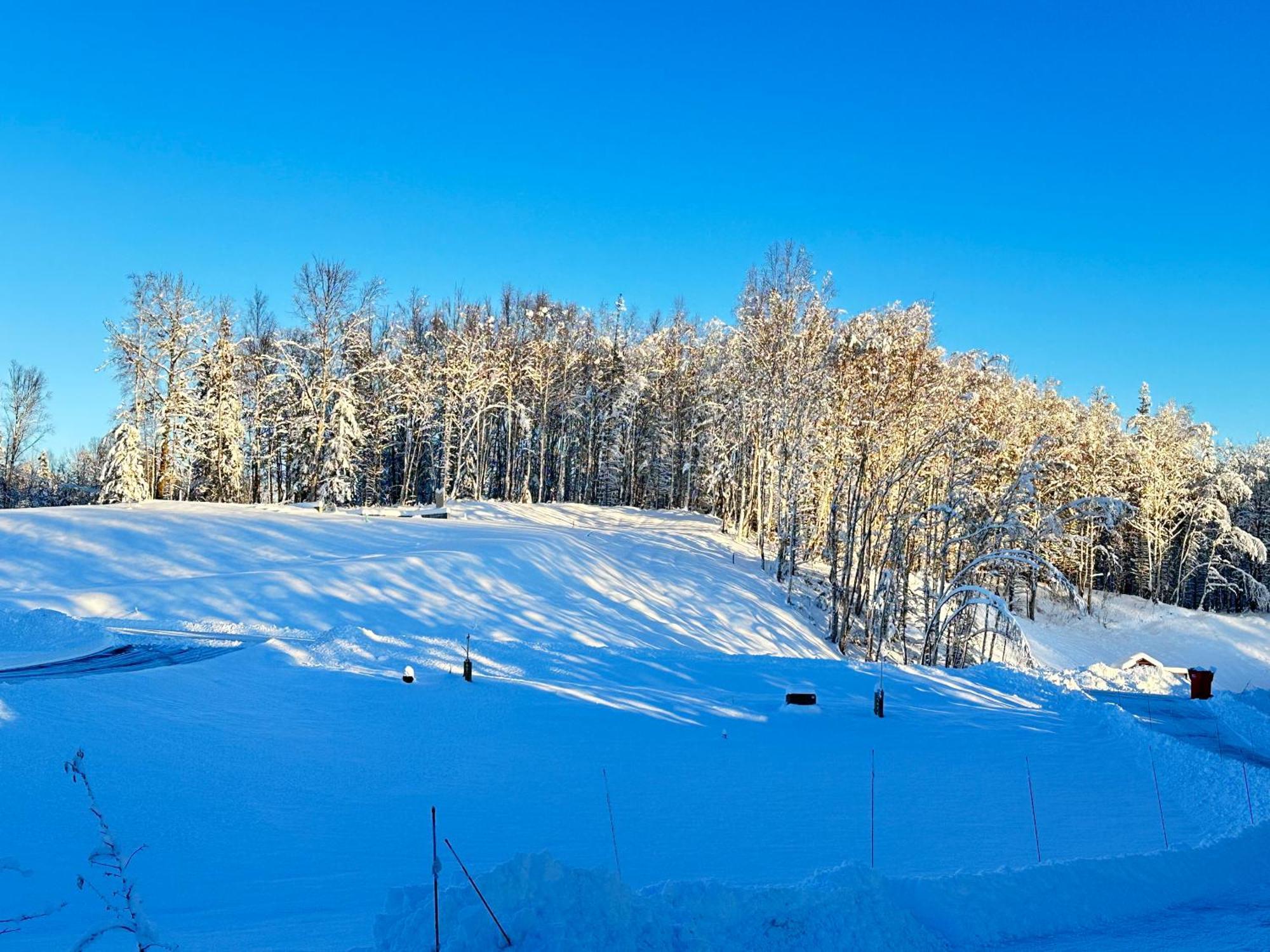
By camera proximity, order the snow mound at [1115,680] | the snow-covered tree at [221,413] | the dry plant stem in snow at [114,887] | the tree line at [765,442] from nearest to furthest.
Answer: the dry plant stem in snow at [114,887]
the snow mound at [1115,680]
the tree line at [765,442]
the snow-covered tree at [221,413]

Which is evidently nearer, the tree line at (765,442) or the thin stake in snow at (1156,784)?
the thin stake in snow at (1156,784)

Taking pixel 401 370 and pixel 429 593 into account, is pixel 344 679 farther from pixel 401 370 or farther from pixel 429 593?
pixel 401 370

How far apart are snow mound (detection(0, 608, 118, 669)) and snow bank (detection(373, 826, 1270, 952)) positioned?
12.2 meters

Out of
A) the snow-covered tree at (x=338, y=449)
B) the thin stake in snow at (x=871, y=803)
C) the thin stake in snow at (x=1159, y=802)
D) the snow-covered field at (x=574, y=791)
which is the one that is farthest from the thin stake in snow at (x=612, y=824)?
the snow-covered tree at (x=338, y=449)

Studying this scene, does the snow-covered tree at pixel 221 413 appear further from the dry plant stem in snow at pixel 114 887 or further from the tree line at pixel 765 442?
the dry plant stem in snow at pixel 114 887

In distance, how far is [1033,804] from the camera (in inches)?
337

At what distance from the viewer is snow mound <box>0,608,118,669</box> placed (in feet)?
45.4

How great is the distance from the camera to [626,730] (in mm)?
11273

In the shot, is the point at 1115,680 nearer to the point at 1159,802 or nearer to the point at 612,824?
the point at 1159,802

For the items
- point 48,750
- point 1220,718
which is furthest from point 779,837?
point 1220,718

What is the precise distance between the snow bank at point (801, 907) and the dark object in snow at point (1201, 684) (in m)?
10.9

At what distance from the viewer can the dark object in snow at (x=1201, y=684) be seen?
53.7ft

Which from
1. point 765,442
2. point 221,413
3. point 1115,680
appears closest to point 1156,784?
point 1115,680

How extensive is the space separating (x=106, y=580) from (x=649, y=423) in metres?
38.0
